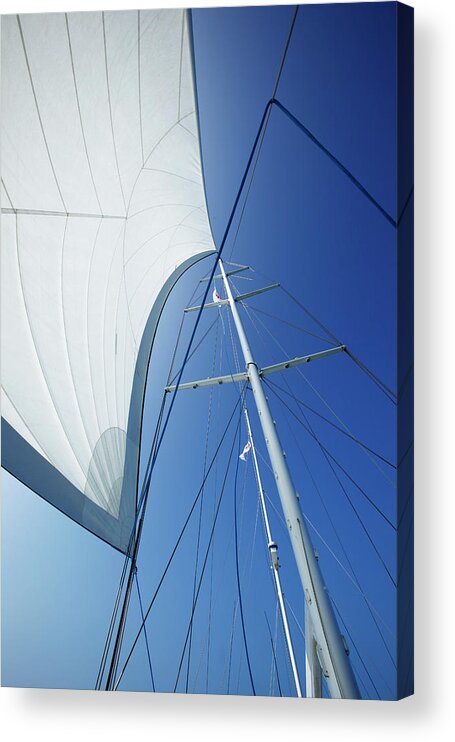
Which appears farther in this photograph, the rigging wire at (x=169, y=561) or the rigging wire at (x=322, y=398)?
the rigging wire at (x=169, y=561)

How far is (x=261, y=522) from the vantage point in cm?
288

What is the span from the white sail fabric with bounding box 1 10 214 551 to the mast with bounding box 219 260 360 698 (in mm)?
290

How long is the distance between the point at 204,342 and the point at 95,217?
0.49 meters

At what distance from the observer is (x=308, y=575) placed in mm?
2795

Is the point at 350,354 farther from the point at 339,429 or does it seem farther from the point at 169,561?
the point at 169,561

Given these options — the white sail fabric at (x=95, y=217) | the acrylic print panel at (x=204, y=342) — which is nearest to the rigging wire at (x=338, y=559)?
the acrylic print panel at (x=204, y=342)

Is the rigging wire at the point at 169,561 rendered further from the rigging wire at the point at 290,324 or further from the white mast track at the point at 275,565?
the rigging wire at the point at 290,324

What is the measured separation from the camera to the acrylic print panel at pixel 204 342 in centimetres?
279

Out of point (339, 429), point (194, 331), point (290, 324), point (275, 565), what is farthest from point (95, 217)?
point (275, 565)

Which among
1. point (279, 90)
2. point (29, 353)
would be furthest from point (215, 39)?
point (29, 353)

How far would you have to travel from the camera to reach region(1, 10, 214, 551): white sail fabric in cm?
297

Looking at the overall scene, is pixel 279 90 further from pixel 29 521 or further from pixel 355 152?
pixel 29 521

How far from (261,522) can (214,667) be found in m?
0.42

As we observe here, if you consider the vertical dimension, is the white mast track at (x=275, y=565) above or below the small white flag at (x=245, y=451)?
below
